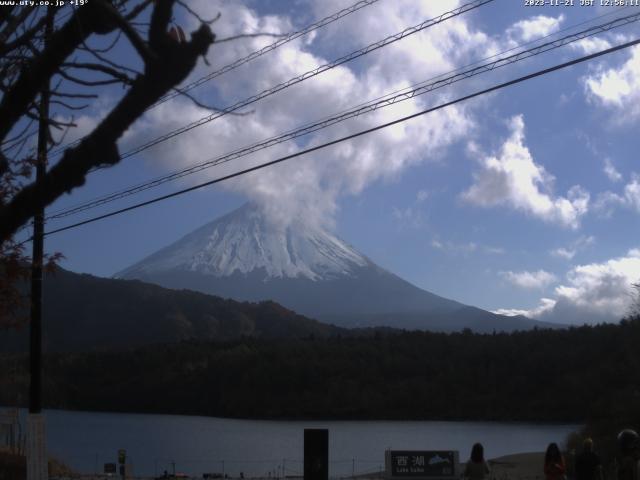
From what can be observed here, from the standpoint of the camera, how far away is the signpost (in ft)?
63.4

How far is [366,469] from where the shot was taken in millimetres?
40125

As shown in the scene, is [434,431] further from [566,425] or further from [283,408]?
[283,408]

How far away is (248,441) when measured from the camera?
56312 millimetres

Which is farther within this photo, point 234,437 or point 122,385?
point 122,385

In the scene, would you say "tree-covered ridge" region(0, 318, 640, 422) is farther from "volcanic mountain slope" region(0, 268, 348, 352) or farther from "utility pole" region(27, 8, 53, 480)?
"utility pole" region(27, 8, 53, 480)

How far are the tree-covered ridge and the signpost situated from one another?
51.6 metres

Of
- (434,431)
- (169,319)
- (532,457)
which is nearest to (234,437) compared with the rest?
(434,431)

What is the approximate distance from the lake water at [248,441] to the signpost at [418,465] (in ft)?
51.3

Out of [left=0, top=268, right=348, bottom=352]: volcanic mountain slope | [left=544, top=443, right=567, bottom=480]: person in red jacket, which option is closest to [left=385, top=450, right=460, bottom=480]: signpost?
[left=544, top=443, right=567, bottom=480]: person in red jacket

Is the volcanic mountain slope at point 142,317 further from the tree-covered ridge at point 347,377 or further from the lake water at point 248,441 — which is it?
the lake water at point 248,441

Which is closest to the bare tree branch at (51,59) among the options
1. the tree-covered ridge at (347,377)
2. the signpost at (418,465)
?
the signpost at (418,465)

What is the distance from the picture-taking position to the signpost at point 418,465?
63.4ft

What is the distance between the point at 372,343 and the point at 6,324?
83.1 meters

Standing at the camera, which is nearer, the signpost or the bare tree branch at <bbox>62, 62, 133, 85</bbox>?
the bare tree branch at <bbox>62, 62, 133, 85</bbox>
